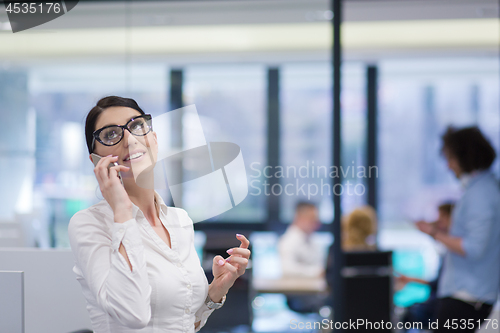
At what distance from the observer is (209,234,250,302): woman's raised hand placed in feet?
4.00

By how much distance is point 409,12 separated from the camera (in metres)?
3.21

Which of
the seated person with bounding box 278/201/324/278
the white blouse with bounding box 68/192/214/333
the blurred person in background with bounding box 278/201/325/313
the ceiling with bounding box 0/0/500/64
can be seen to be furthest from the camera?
the seated person with bounding box 278/201/324/278

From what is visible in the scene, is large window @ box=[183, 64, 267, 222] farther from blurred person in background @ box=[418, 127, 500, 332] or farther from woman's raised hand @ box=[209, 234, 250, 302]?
blurred person in background @ box=[418, 127, 500, 332]

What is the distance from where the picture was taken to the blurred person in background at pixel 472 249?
2.15m

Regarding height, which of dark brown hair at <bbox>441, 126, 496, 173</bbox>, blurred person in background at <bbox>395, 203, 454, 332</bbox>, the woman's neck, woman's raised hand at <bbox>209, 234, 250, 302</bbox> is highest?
dark brown hair at <bbox>441, 126, 496, 173</bbox>

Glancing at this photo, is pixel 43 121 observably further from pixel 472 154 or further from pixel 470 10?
pixel 470 10

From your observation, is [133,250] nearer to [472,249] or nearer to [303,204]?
[303,204]

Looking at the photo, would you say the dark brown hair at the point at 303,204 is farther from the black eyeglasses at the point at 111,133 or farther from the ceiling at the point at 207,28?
the black eyeglasses at the point at 111,133

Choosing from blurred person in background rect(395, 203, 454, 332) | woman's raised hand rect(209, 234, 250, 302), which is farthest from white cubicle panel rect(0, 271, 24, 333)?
blurred person in background rect(395, 203, 454, 332)

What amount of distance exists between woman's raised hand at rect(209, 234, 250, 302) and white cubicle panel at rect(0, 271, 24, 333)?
0.82m

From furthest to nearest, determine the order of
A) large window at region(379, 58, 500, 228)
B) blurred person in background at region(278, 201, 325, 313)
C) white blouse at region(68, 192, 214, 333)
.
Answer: large window at region(379, 58, 500, 228) → blurred person in background at region(278, 201, 325, 313) → white blouse at region(68, 192, 214, 333)

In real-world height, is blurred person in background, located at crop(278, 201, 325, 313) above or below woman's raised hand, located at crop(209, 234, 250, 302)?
below

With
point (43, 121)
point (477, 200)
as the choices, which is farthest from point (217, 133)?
point (477, 200)

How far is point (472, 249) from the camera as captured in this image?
2.19m
